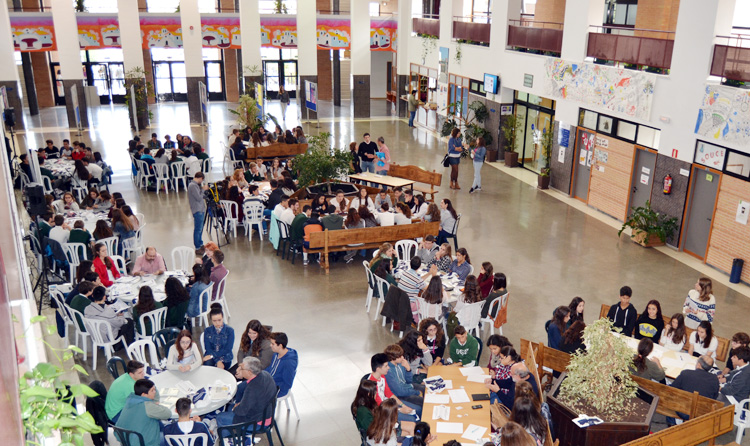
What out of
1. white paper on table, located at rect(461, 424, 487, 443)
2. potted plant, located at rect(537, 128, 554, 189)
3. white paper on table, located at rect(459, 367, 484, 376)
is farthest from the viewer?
potted plant, located at rect(537, 128, 554, 189)

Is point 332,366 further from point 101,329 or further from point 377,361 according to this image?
point 101,329

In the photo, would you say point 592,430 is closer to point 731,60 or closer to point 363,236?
point 363,236

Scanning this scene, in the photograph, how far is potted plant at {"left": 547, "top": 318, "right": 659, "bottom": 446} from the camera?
6203 millimetres

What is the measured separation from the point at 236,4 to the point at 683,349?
27791 millimetres

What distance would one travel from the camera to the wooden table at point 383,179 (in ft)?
48.6

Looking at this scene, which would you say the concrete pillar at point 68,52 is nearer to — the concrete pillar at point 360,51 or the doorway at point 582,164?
the concrete pillar at point 360,51

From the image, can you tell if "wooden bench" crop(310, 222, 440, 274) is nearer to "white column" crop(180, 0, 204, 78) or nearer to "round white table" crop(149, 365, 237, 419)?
"round white table" crop(149, 365, 237, 419)

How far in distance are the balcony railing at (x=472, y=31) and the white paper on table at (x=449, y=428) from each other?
53.1 feet

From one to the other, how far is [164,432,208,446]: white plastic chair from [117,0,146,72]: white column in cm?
2164

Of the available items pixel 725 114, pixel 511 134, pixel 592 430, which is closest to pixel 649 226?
pixel 725 114

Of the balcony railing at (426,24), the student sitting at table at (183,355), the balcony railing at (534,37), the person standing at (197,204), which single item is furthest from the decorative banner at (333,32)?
the student sitting at table at (183,355)

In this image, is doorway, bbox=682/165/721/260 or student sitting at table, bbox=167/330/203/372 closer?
student sitting at table, bbox=167/330/203/372

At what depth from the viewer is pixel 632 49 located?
44.1ft

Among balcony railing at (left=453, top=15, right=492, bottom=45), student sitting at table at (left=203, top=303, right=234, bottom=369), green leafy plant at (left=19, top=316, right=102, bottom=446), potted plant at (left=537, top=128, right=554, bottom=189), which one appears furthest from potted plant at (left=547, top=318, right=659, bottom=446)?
balcony railing at (left=453, top=15, right=492, bottom=45)
